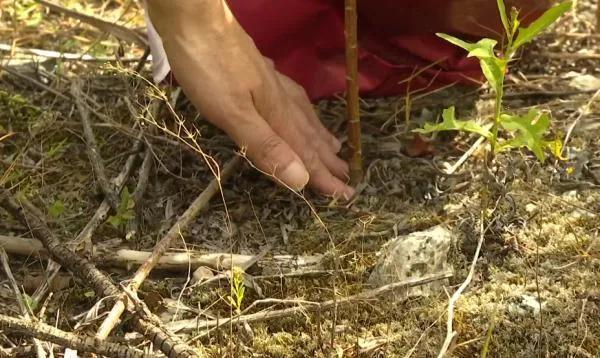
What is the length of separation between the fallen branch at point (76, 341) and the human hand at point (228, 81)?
1.44ft

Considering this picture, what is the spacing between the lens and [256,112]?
5.05 ft

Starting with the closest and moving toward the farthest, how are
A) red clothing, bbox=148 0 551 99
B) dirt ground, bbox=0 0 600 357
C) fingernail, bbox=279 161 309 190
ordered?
dirt ground, bbox=0 0 600 357
fingernail, bbox=279 161 309 190
red clothing, bbox=148 0 551 99

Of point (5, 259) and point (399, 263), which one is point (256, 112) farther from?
point (5, 259)

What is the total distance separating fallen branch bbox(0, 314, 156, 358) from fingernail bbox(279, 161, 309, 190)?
44cm

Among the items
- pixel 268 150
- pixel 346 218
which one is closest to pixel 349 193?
pixel 346 218

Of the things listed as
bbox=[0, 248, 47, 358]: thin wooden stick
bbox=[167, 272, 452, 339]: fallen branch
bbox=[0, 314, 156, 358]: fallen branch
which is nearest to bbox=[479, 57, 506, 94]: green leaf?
bbox=[167, 272, 452, 339]: fallen branch

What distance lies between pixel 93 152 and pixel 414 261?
711 mm

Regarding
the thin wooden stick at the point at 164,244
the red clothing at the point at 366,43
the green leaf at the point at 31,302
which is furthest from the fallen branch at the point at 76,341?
the red clothing at the point at 366,43

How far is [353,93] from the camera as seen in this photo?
1.47m

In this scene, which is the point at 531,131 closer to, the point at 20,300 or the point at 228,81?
the point at 228,81

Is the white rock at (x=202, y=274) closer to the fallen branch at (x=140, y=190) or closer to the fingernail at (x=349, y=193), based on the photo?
the fallen branch at (x=140, y=190)

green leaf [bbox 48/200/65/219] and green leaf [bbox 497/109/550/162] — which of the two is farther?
green leaf [bbox 48/200/65/219]

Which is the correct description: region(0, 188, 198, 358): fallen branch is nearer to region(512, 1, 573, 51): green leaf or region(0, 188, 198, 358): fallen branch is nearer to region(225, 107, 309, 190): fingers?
region(225, 107, 309, 190): fingers

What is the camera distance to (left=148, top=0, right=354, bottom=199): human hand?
149cm
